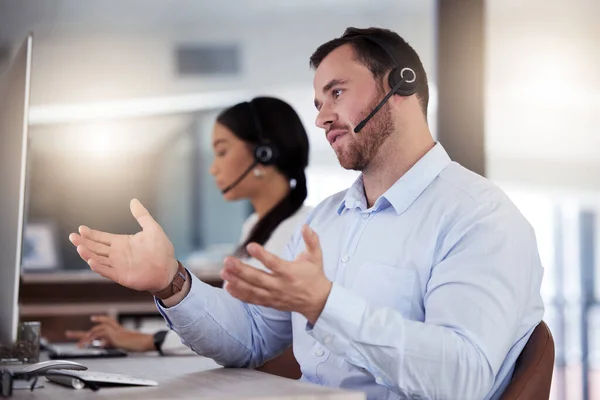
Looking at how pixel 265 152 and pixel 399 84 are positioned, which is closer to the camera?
pixel 399 84

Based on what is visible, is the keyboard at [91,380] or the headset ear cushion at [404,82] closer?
the keyboard at [91,380]

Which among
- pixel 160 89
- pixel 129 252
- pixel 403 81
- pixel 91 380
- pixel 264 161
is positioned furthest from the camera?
pixel 160 89

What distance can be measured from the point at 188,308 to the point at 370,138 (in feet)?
1.64

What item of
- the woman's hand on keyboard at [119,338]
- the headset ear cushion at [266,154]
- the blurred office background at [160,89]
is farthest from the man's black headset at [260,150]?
the blurred office background at [160,89]

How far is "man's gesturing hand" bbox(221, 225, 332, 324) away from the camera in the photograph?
1135mm

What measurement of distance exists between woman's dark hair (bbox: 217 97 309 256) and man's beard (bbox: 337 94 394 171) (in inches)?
40.7

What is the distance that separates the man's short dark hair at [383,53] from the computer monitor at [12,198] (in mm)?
693

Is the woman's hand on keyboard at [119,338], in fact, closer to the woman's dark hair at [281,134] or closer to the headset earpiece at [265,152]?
the woman's dark hair at [281,134]

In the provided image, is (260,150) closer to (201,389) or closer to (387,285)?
(387,285)

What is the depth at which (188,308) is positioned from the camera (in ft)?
5.14

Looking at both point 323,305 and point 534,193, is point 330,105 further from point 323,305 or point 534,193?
point 534,193

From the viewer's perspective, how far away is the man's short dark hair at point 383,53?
1.69m

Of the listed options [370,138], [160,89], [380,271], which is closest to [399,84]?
[370,138]

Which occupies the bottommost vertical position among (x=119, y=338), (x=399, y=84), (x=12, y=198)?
(x=119, y=338)
